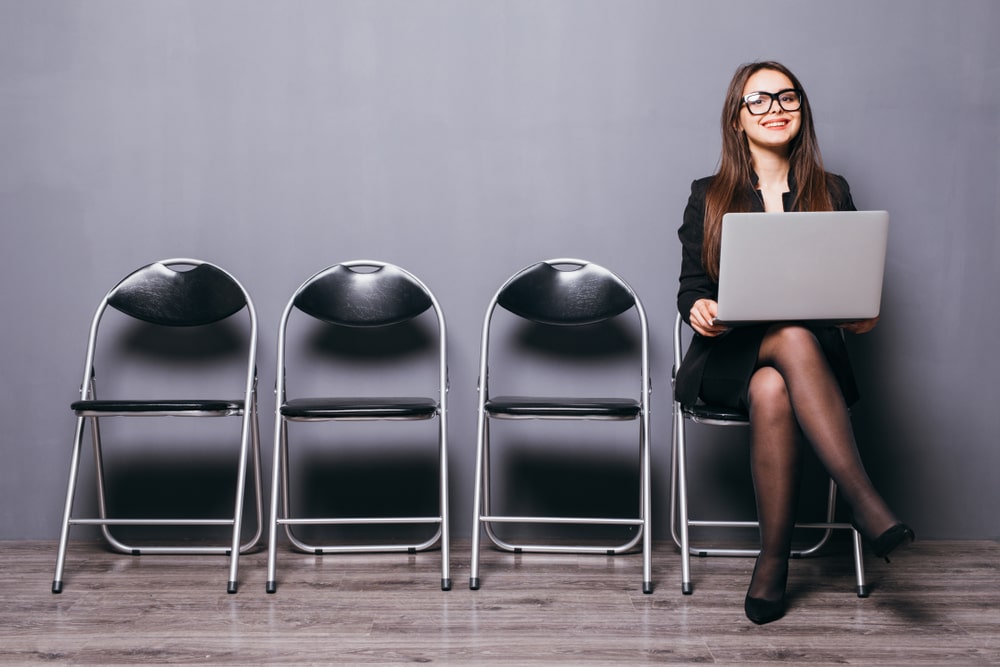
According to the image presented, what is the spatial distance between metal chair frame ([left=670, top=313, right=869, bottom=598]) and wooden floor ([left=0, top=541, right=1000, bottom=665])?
0.14 ft

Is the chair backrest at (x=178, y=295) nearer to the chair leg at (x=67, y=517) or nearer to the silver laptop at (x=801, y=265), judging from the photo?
the chair leg at (x=67, y=517)

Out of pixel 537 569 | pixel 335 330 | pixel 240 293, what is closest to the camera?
pixel 537 569

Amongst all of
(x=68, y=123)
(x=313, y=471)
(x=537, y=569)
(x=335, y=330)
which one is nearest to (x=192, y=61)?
(x=68, y=123)

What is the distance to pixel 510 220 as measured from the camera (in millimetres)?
2525

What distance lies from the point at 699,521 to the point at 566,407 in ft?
2.03

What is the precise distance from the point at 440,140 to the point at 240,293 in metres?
0.72

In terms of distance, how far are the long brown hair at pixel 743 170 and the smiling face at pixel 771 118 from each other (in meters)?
0.01

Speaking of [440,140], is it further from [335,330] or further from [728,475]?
[728,475]

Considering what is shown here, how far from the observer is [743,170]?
2152 mm

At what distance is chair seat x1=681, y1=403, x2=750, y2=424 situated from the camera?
198 cm

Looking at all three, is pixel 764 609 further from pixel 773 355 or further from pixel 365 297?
pixel 365 297

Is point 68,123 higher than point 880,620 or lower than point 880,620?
higher

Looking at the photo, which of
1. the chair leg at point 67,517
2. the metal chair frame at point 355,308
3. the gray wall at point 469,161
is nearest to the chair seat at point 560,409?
the metal chair frame at point 355,308

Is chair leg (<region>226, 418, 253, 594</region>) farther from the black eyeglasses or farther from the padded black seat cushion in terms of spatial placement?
the black eyeglasses
